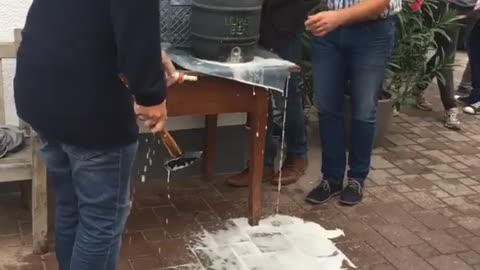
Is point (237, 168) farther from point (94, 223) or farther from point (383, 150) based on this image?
point (94, 223)

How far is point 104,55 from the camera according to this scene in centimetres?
229

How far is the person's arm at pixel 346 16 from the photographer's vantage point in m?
3.85

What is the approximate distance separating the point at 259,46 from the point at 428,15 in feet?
7.01

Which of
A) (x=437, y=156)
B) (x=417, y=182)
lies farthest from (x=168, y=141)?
(x=437, y=156)

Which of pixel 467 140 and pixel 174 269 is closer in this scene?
pixel 174 269

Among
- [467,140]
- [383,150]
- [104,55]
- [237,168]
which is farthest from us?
[467,140]

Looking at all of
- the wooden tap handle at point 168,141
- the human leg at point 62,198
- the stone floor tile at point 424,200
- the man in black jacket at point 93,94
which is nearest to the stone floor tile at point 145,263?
the human leg at point 62,198

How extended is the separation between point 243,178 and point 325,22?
122 cm

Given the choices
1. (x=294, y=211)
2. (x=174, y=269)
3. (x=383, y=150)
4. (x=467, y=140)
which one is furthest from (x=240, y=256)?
(x=467, y=140)

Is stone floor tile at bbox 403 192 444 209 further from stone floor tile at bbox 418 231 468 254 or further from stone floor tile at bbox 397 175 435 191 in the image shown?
stone floor tile at bbox 418 231 468 254

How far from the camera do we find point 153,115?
2346mm

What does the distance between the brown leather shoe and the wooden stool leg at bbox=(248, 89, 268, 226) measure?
1.64 feet

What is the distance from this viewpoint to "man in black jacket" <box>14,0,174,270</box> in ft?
7.25

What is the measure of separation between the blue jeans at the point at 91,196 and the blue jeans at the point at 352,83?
1.88 metres
